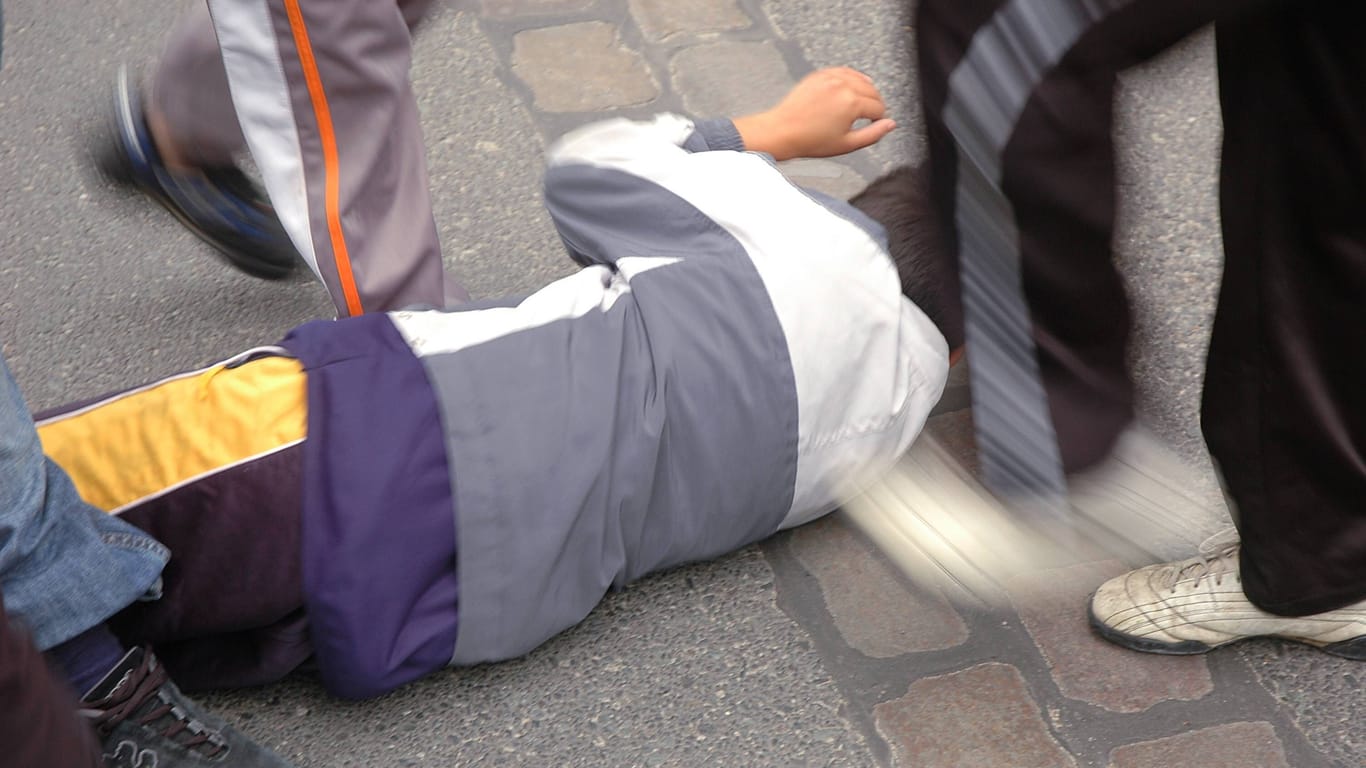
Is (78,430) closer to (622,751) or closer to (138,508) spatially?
(138,508)

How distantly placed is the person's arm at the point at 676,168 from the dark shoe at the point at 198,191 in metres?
0.41

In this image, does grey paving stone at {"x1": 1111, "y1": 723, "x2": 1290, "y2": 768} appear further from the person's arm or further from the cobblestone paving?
the person's arm

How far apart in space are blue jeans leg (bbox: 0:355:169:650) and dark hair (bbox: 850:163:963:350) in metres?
0.81

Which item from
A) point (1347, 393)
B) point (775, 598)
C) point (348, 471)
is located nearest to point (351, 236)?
point (348, 471)

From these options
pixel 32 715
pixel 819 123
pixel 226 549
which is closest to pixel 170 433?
pixel 226 549

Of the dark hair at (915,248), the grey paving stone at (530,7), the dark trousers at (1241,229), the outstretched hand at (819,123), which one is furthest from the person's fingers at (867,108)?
the grey paving stone at (530,7)

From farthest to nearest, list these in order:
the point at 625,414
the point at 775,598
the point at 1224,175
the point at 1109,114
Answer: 1. the point at 775,598
2. the point at 625,414
3. the point at 1224,175
4. the point at 1109,114

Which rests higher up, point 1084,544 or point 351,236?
point 351,236

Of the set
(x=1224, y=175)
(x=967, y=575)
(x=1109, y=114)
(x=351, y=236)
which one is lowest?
(x=967, y=575)

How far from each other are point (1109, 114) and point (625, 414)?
1.73 ft

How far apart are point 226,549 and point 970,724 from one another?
74 centimetres

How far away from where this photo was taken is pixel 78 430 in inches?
50.0

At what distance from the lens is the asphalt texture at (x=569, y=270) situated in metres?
1.38

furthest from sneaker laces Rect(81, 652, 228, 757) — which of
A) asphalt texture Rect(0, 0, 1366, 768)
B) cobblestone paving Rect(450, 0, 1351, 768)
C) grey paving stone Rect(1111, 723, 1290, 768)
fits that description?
grey paving stone Rect(1111, 723, 1290, 768)
